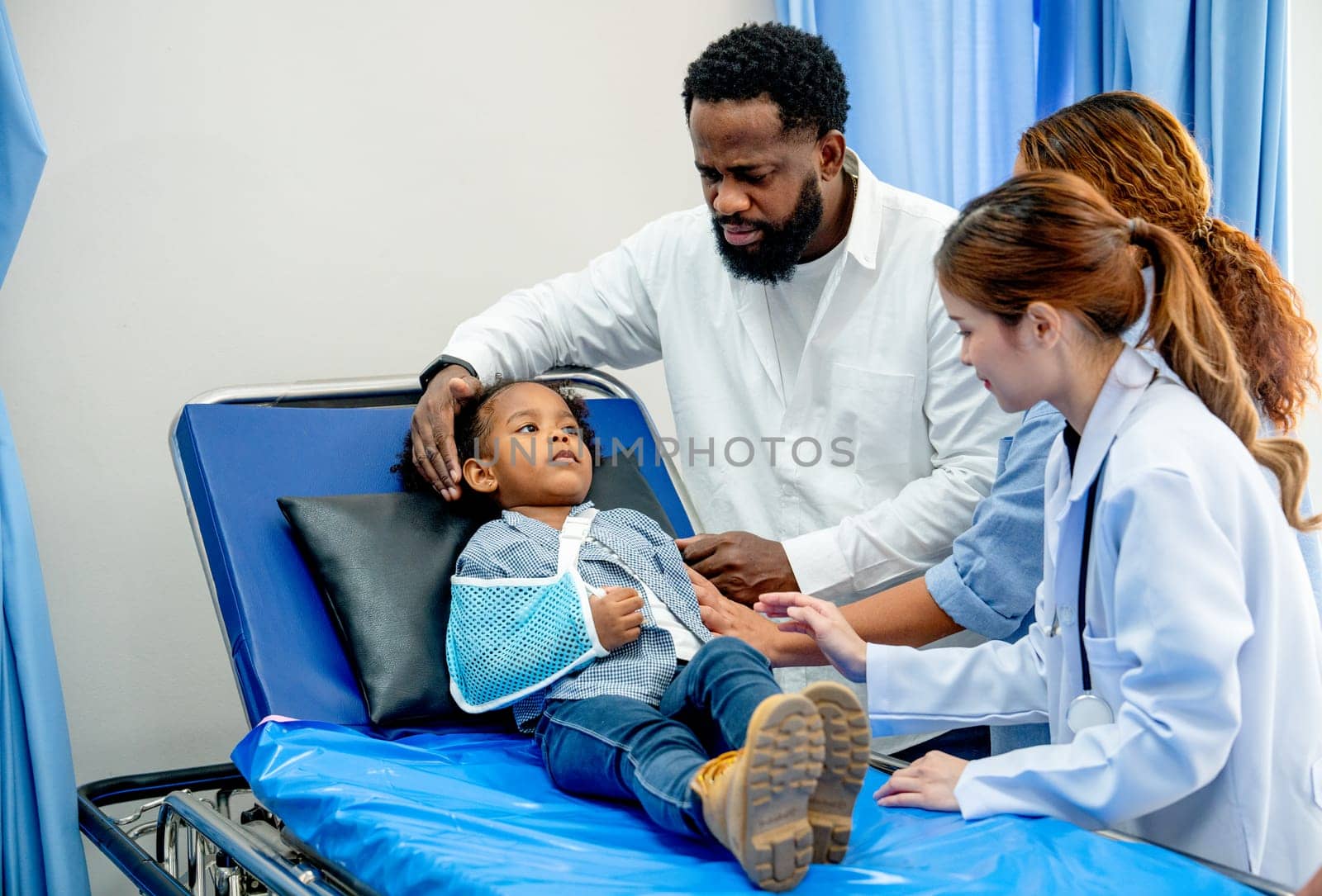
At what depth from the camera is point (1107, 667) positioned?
54.3 inches

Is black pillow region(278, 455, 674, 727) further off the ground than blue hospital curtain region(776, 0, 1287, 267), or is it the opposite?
blue hospital curtain region(776, 0, 1287, 267)

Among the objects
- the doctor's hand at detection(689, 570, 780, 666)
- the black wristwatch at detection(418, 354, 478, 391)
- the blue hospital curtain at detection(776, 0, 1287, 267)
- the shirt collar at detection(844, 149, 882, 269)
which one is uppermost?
the blue hospital curtain at detection(776, 0, 1287, 267)

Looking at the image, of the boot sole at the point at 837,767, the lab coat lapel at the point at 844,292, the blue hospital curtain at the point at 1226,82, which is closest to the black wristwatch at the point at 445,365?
the lab coat lapel at the point at 844,292

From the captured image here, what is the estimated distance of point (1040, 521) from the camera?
70.3 inches

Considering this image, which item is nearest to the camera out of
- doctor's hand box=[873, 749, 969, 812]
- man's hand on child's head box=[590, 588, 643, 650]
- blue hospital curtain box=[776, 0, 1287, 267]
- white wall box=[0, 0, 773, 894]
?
doctor's hand box=[873, 749, 969, 812]

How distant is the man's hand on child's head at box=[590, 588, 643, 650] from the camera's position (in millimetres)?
1743

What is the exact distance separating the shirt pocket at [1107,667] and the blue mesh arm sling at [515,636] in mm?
675

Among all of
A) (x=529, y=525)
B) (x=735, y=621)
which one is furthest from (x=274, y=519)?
(x=735, y=621)

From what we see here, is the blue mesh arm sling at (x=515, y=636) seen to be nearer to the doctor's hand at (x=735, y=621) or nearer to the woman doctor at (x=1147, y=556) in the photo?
the doctor's hand at (x=735, y=621)

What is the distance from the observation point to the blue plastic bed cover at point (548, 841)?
1249mm

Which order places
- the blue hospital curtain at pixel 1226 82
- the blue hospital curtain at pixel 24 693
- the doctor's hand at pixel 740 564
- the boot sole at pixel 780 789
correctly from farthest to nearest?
1. the blue hospital curtain at pixel 1226 82
2. the doctor's hand at pixel 740 564
3. the blue hospital curtain at pixel 24 693
4. the boot sole at pixel 780 789

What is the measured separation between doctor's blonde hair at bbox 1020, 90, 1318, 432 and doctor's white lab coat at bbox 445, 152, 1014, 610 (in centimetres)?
46

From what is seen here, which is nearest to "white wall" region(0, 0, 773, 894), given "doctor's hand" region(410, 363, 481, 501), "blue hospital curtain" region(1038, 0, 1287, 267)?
"doctor's hand" region(410, 363, 481, 501)

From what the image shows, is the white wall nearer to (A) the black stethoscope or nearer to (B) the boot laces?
(B) the boot laces
